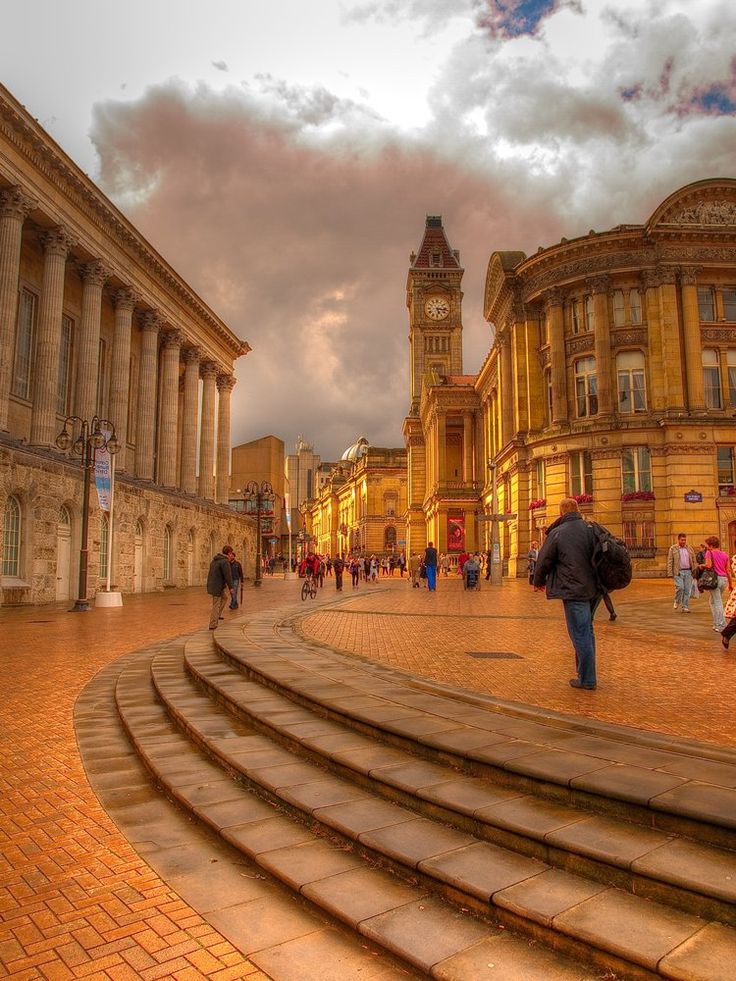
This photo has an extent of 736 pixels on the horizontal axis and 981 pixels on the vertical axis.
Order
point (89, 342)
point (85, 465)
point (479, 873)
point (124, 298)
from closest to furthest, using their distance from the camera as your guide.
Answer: point (479, 873)
point (85, 465)
point (89, 342)
point (124, 298)

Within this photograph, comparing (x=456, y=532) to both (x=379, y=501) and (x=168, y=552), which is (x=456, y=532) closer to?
(x=168, y=552)

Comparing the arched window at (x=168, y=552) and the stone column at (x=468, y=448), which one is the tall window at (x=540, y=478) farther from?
the arched window at (x=168, y=552)

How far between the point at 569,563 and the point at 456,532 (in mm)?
55552

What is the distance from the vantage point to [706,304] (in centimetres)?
3903

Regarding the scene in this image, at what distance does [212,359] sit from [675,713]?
4961 cm

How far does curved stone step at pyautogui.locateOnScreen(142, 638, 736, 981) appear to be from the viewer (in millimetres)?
2629

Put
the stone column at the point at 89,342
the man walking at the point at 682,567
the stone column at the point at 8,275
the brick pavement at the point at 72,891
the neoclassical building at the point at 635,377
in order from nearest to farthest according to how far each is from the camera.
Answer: the brick pavement at the point at 72,891 < the man walking at the point at 682,567 < the stone column at the point at 8,275 < the stone column at the point at 89,342 < the neoclassical building at the point at 635,377

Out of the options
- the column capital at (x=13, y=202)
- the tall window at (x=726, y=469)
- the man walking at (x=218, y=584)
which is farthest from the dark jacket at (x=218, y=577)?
the tall window at (x=726, y=469)

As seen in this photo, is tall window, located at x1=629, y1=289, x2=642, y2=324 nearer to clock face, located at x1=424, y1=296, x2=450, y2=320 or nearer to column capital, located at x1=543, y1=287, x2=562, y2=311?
column capital, located at x1=543, y1=287, x2=562, y2=311

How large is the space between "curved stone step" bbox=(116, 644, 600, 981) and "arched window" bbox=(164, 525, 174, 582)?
112 feet

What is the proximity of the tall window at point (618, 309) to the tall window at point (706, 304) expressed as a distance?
4.28 metres

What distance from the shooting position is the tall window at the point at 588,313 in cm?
4012

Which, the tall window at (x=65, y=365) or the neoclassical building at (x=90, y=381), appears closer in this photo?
the neoclassical building at (x=90, y=381)

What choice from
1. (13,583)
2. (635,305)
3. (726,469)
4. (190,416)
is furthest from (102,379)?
Answer: (726,469)
